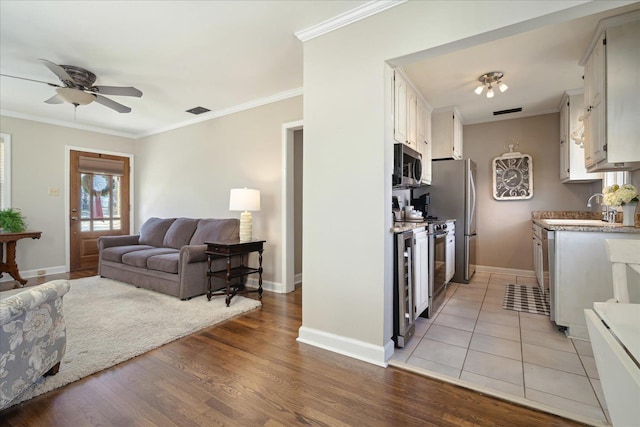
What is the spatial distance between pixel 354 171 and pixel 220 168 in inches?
118

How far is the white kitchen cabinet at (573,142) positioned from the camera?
11.8 feet

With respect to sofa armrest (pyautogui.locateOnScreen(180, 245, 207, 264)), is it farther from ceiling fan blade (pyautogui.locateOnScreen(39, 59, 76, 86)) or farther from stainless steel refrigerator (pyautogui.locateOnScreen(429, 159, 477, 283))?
stainless steel refrigerator (pyautogui.locateOnScreen(429, 159, 477, 283))

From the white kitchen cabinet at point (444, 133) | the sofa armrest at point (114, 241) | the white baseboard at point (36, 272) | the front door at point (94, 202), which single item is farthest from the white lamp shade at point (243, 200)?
the white baseboard at point (36, 272)

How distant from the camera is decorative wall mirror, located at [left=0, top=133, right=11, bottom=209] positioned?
4.39m

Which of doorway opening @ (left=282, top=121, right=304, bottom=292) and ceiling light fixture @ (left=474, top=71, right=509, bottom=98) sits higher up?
ceiling light fixture @ (left=474, top=71, right=509, bottom=98)

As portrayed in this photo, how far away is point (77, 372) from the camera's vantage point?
1.91 m

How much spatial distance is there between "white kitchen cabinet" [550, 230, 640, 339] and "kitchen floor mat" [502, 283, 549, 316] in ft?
1.91

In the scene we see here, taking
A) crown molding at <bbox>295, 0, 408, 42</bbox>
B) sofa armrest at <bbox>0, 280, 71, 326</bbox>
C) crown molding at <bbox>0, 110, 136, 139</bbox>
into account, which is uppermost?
crown molding at <bbox>0, 110, 136, 139</bbox>

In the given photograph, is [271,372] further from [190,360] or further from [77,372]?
[77,372]

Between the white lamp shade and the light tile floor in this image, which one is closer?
the light tile floor

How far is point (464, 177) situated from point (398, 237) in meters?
2.58

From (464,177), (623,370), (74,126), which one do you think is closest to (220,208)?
(74,126)

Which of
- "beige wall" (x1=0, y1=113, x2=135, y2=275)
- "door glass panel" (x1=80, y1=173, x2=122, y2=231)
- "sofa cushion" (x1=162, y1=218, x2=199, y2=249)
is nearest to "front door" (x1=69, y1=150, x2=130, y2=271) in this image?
"door glass panel" (x1=80, y1=173, x2=122, y2=231)

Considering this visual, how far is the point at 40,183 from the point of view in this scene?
472 centimetres
